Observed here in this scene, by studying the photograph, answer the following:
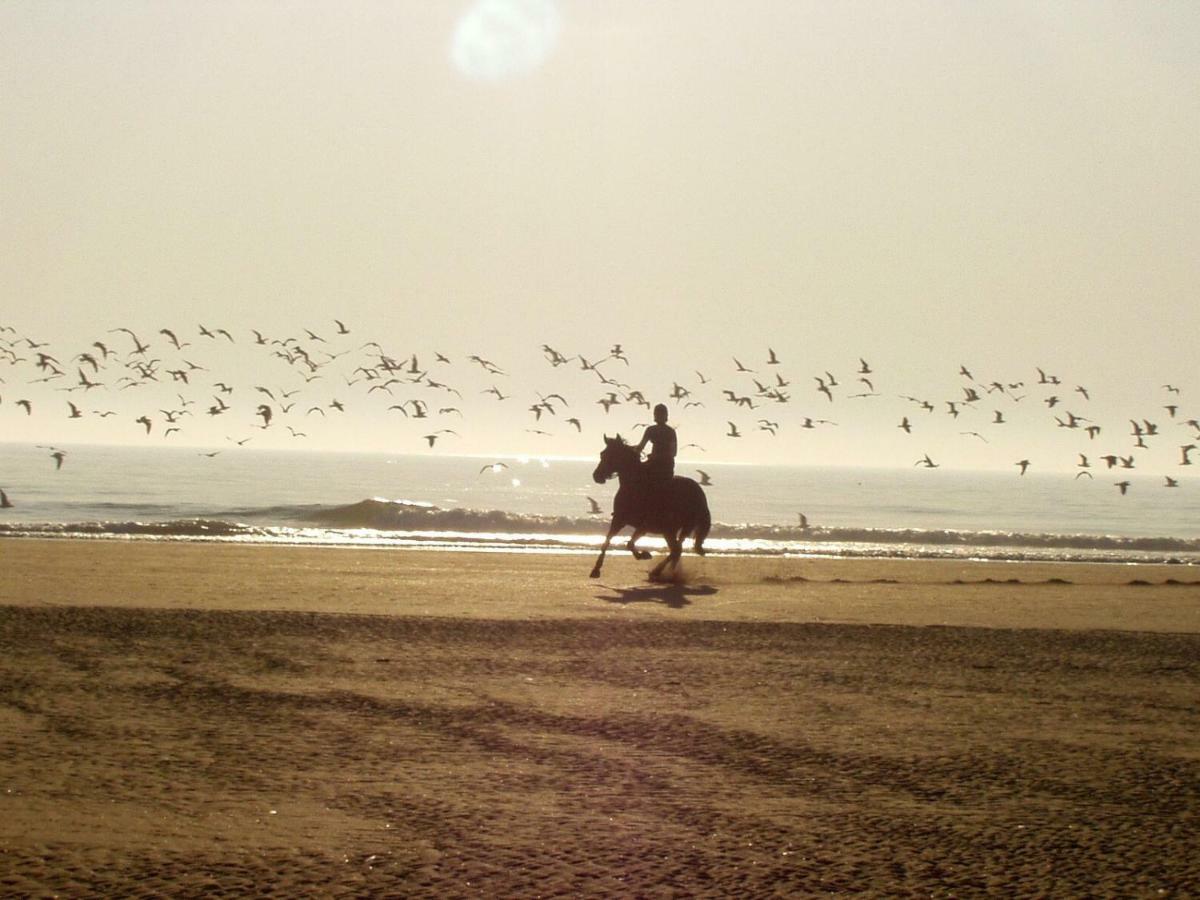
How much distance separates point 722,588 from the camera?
70.2ft

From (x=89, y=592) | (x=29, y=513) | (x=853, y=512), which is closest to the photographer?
(x=89, y=592)

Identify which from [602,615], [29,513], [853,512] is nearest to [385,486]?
[853,512]

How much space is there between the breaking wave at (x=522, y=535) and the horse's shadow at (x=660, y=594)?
1798cm

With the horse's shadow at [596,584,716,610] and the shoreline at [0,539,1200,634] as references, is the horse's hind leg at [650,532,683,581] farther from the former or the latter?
the horse's shadow at [596,584,716,610]

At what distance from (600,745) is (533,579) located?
1422 centimetres

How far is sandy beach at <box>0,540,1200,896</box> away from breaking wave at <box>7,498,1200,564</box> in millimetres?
25552

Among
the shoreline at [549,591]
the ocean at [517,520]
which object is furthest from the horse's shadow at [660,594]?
the ocean at [517,520]

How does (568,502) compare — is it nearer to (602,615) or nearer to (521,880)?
(602,615)

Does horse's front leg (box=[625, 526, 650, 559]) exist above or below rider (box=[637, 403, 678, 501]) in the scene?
below

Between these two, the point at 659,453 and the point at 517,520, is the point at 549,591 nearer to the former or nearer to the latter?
the point at 659,453

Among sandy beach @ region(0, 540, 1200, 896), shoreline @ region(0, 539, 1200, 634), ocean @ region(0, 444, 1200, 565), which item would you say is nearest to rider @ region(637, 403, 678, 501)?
shoreline @ region(0, 539, 1200, 634)

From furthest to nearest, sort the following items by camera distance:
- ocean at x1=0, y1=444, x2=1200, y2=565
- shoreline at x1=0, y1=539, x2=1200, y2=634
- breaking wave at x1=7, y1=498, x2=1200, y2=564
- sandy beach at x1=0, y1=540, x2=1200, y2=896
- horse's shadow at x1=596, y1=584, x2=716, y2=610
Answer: ocean at x1=0, y1=444, x2=1200, y2=565
breaking wave at x1=7, y1=498, x2=1200, y2=564
horse's shadow at x1=596, y1=584, x2=716, y2=610
shoreline at x1=0, y1=539, x2=1200, y2=634
sandy beach at x1=0, y1=540, x2=1200, y2=896

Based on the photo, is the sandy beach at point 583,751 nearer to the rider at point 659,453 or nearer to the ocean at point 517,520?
the rider at point 659,453

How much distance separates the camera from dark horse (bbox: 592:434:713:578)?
73.3 ft
